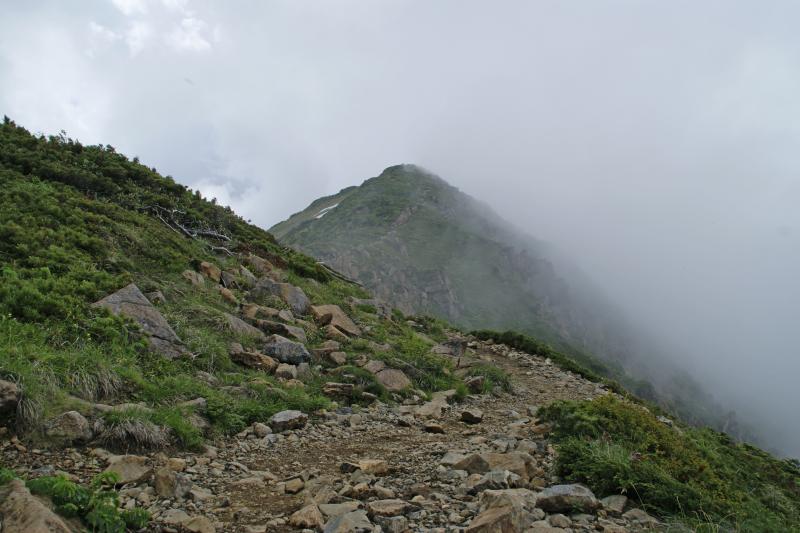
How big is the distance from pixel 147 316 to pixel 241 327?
91.9 inches

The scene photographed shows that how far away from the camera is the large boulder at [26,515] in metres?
3.77

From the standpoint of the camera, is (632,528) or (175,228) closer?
(632,528)

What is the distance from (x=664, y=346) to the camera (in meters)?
157

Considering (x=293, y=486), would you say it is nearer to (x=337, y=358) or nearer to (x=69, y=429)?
(x=69, y=429)

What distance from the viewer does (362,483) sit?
6098 mm

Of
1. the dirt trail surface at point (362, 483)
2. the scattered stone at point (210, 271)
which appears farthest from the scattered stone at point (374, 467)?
the scattered stone at point (210, 271)

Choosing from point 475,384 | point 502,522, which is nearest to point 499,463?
point 502,522

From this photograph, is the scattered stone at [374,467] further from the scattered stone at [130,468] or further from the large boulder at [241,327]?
the large boulder at [241,327]

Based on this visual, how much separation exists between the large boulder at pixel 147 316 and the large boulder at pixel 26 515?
16.9 ft

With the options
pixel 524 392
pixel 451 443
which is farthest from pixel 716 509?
pixel 524 392

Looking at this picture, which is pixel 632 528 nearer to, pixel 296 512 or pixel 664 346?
pixel 296 512

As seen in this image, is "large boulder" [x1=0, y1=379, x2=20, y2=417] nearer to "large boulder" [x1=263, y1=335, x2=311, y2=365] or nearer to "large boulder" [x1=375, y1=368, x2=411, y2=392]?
"large boulder" [x1=263, y1=335, x2=311, y2=365]

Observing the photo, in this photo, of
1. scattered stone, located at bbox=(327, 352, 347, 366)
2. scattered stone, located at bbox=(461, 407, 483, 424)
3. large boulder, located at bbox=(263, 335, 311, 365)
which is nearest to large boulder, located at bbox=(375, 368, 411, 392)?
scattered stone, located at bbox=(327, 352, 347, 366)

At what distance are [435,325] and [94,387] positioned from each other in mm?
16927
